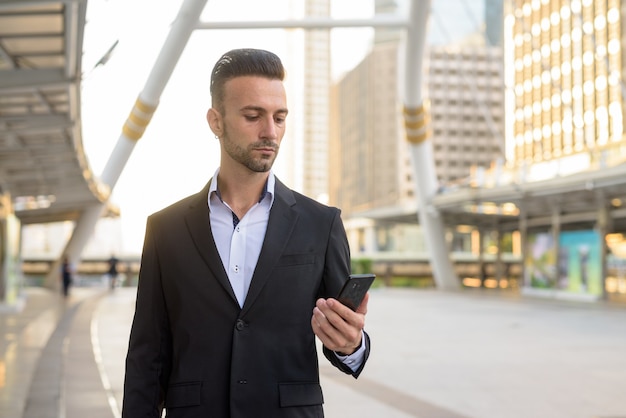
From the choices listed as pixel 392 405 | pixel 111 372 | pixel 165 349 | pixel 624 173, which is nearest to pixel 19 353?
pixel 111 372

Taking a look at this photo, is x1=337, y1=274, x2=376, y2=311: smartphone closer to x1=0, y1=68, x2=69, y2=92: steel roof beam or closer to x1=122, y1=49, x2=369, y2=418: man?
x1=122, y1=49, x2=369, y2=418: man

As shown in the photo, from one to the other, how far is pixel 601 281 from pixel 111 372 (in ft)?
72.3

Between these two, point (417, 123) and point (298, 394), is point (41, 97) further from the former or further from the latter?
point (417, 123)

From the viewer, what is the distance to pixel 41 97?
1436 cm

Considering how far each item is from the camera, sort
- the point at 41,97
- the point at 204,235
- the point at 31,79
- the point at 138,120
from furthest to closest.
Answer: the point at 138,120, the point at 41,97, the point at 31,79, the point at 204,235

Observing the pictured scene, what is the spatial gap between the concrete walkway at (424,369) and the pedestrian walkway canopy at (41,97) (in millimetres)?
3637

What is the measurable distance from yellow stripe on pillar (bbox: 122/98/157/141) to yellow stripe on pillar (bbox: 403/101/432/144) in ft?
33.6

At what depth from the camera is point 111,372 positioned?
10.4 metres

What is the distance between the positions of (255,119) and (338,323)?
2.09ft

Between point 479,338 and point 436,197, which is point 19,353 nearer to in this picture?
point 479,338

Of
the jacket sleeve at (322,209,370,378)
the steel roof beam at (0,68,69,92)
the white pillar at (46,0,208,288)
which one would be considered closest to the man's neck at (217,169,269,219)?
the jacket sleeve at (322,209,370,378)


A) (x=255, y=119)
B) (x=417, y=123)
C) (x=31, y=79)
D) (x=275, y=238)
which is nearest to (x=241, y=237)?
(x=275, y=238)

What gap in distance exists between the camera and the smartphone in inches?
85.2

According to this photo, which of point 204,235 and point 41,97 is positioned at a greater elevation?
point 41,97
